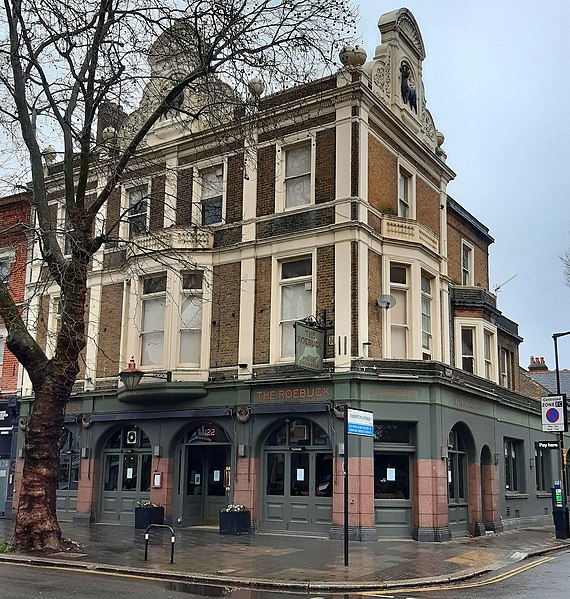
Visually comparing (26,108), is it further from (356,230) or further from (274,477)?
(274,477)

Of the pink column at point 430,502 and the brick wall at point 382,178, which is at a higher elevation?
the brick wall at point 382,178

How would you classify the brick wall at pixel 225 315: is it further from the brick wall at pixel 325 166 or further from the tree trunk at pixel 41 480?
the tree trunk at pixel 41 480

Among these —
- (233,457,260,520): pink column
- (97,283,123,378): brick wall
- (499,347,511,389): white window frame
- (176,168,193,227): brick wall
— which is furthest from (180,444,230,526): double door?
(499,347,511,389): white window frame

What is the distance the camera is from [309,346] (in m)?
19.8

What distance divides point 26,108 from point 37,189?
1.85m

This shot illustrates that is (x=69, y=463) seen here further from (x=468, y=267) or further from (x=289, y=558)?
(x=468, y=267)

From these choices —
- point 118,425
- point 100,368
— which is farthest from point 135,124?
point 118,425

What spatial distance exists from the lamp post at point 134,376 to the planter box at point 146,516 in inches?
139

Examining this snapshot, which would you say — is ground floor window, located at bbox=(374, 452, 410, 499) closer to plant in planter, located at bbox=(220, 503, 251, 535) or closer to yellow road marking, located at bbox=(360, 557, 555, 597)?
plant in planter, located at bbox=(220, 503, 251, 535)

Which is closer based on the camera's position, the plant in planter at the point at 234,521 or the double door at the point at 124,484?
the plant in planter at the point at 234,521

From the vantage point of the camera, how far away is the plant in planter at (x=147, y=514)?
71.7 ft

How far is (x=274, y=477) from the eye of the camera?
21391 millimetres

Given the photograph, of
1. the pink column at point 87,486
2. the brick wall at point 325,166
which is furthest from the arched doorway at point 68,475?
the brick wall at point 325,166

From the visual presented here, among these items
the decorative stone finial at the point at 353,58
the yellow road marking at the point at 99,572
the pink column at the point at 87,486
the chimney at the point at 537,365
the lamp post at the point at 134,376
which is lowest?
the yellow road marking at the point at 99,572
